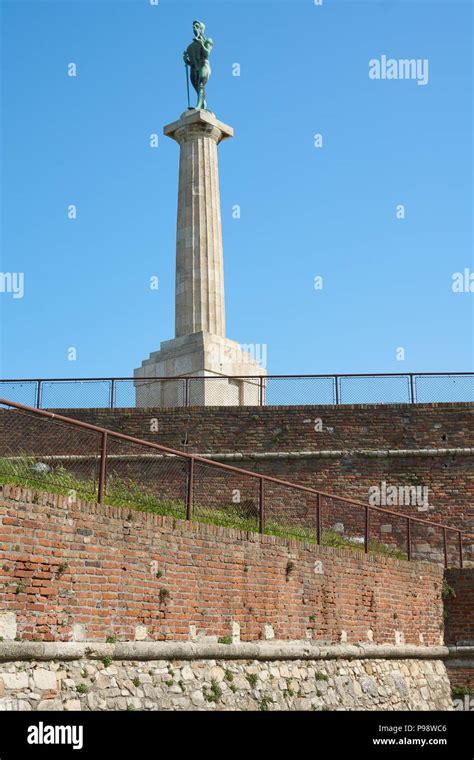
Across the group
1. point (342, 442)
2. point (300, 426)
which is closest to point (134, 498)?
point (300, 426)

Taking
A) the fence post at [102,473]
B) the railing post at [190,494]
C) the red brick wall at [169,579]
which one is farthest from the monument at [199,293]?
the fence post at [102,473]

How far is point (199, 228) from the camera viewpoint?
93.3ft

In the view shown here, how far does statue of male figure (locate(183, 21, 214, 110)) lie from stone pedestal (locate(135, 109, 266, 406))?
1.25 metres

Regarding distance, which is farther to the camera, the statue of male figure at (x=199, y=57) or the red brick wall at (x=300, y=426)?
the statue of male figure at (x=199, y=57)

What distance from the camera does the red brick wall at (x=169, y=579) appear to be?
1049 centimetres

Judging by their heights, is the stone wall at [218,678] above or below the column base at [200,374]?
below

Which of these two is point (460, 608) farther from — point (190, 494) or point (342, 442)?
point (190, 494)

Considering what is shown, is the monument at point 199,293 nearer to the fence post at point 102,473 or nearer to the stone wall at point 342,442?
the stone wall at point 342,442

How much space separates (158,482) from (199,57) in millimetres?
19159

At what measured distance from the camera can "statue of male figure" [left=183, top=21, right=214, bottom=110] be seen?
2983 cm

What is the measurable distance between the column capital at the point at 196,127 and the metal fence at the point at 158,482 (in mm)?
13361

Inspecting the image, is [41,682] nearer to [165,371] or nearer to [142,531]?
[142,531]

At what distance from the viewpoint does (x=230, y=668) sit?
523 inches
